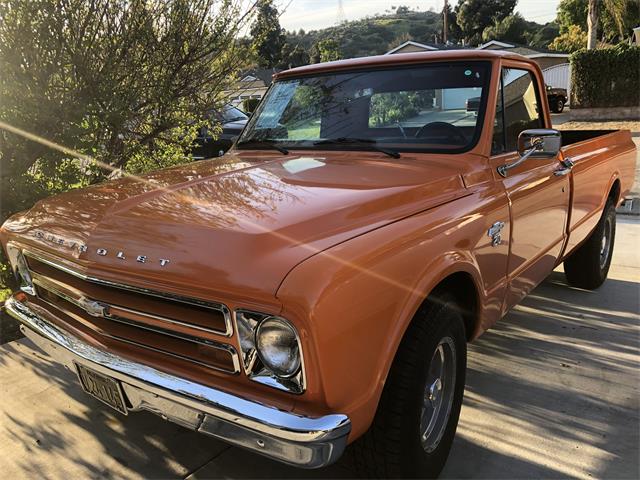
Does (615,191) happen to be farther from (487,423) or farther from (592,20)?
(592,20)

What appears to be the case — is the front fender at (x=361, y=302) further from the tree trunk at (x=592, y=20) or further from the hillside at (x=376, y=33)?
the hillside at (x=376, y=33)

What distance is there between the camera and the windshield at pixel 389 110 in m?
3.06

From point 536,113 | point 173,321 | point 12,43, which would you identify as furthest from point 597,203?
point 12,43

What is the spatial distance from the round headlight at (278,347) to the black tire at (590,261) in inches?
141

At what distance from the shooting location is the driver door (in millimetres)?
3072

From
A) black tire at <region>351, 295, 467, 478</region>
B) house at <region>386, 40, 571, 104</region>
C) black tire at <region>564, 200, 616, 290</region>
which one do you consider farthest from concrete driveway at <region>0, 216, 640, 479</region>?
house at <region>386, 40, 571, 104</region>

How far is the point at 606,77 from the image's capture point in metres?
18.2

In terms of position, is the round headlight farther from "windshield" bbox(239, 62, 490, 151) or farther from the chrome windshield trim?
"windshield" bbox(239, 62, 490, 151)

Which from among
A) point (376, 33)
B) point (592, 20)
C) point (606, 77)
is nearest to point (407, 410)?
point (606, 77)

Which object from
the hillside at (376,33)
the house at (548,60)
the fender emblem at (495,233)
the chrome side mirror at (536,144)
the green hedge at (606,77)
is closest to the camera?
the fender emblem at (495,233)

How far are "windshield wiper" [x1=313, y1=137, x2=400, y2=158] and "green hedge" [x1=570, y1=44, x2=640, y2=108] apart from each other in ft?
58.5

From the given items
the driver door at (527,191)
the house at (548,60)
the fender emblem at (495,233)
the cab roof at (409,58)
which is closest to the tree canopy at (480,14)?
the house at (548,60)

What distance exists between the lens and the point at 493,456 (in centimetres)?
262

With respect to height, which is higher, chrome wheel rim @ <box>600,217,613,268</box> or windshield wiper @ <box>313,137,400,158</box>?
windshield wiper @ <box>313,137,400,158</box>
